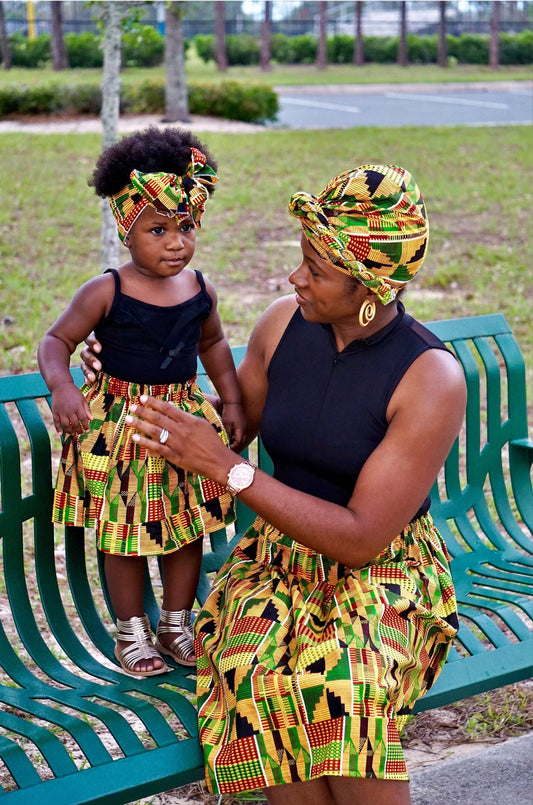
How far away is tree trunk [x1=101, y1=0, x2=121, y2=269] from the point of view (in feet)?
20.0

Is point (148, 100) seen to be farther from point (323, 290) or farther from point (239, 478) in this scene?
point (239, 478)

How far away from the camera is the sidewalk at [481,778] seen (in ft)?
9.98

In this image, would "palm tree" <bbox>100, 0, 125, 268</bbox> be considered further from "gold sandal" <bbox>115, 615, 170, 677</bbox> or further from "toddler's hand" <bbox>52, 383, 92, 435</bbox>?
"gold sandal" <bbox>115, 615, 170, 677</bbox>

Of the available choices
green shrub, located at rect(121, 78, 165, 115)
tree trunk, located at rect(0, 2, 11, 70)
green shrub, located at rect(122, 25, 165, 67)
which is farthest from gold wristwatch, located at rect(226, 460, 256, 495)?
tree trunk, located at rect(0, 2, 11, 70)

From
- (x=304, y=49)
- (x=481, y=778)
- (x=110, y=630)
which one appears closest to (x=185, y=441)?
(x=481, y=778)

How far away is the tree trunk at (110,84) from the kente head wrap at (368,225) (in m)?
3.68

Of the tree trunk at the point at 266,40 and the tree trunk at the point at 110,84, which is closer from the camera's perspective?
the tree trunk at the point at 110,84

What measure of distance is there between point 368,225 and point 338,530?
0.73 m

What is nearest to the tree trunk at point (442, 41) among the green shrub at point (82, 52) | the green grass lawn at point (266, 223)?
the green shrub at point (82, 52)

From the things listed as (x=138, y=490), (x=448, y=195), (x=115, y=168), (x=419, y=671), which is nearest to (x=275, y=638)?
A: (x=419, y=671)

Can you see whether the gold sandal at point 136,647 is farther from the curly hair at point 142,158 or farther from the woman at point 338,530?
the curly hair at point 142,158

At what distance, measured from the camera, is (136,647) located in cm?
287

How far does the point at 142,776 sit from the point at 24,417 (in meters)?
1.11

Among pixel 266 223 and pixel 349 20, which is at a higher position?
pixel 349 20
